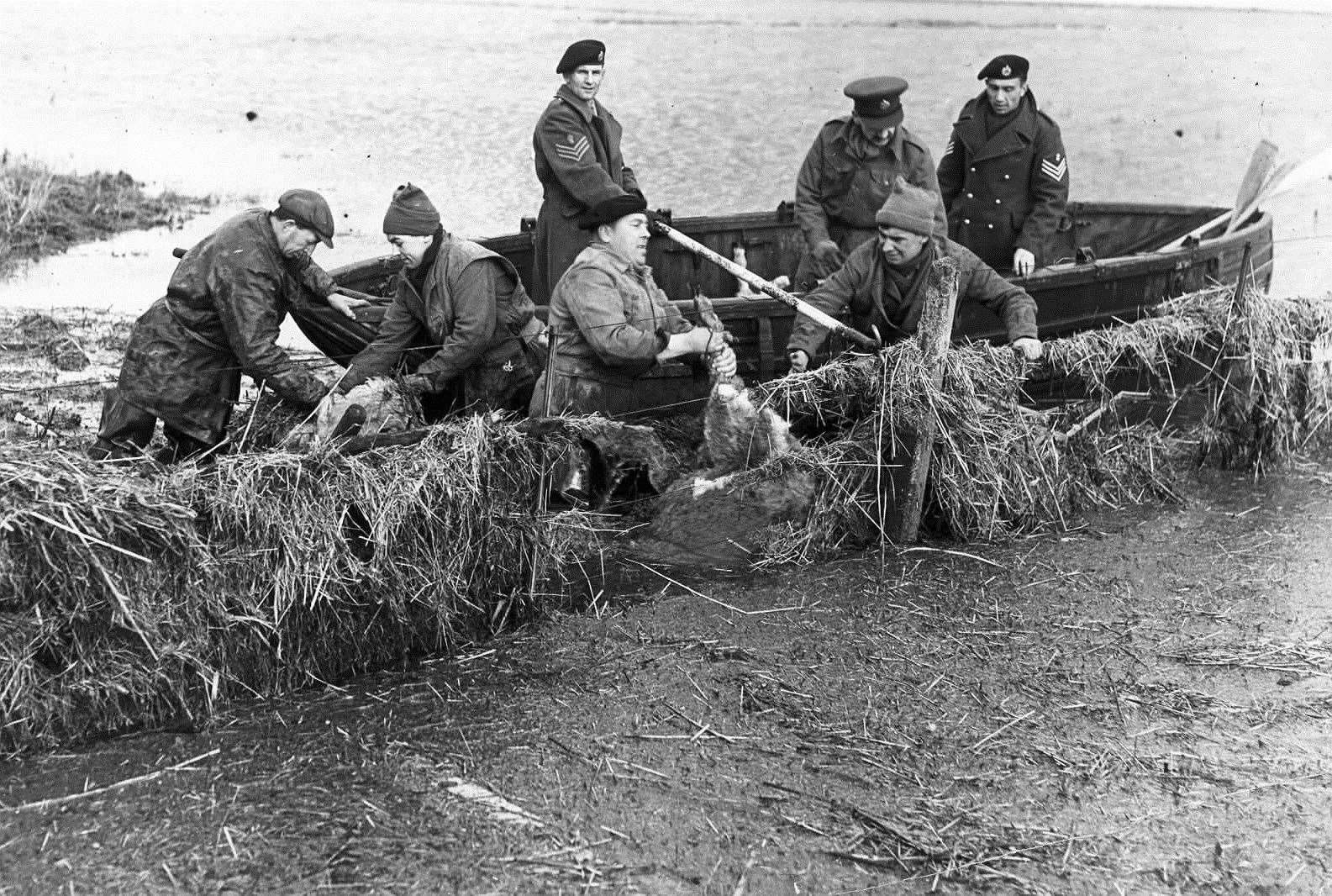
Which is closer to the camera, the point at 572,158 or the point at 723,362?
the point at 723,362

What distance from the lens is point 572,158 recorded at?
950 cm

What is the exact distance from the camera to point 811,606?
292 inches

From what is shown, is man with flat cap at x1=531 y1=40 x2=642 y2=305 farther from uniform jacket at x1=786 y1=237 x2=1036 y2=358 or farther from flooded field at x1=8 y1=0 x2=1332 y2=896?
flooded field at x1=8 y1=0 x2=1332 y2=896

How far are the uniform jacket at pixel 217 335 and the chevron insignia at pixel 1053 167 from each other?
542cm

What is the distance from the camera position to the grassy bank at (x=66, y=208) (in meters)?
14.0

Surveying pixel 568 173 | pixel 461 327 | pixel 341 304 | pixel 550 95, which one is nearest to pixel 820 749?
pixel 461 327

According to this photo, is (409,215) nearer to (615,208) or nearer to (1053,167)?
(615,208)

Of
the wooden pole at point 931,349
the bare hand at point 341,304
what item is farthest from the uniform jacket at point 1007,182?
the bare hand at point 341,304

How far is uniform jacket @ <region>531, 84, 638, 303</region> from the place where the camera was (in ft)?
31.1

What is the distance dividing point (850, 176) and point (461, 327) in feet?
11.4

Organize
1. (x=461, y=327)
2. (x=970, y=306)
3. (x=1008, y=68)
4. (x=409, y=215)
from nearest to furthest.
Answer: (x=409, y=215), (x=461, y=327), (x=970, y=306), (x=1008, y=68)

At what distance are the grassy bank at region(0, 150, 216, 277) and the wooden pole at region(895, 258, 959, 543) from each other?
8.77 metres

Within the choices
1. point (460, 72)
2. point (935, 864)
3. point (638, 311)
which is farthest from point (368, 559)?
point (460, 72)

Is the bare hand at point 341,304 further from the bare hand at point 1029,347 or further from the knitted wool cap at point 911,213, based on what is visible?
the bare hand at point 1029,347
